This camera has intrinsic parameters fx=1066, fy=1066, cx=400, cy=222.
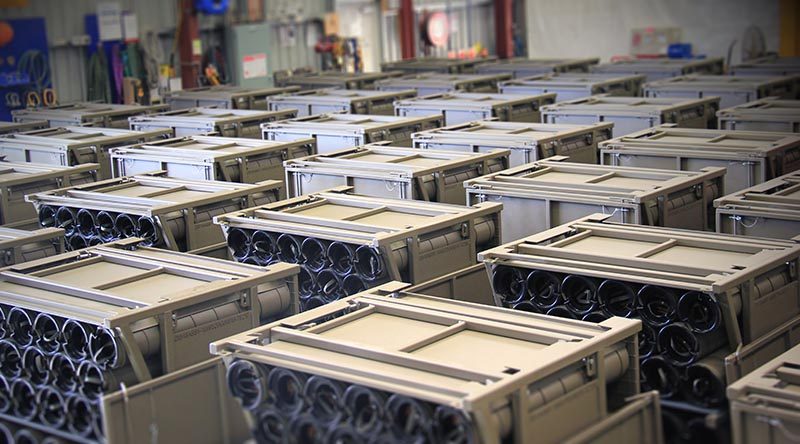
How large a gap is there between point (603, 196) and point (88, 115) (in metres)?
7.92

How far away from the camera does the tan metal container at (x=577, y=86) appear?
13875 mm

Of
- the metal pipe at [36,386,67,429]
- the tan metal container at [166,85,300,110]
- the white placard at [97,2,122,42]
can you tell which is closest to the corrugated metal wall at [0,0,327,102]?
the white placard at [97,2,122,42]

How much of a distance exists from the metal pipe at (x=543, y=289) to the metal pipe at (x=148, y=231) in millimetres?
2917

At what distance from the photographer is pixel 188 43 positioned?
18.3 meters

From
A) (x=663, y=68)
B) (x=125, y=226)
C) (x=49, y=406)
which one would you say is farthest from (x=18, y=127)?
(x=663, y=68)

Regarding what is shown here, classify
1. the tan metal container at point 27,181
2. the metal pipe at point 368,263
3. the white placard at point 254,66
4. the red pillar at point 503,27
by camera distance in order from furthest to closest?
the red pillar at point 503,27
the white placard at point 254,66
the tan metal container at point 27,181
the metal pipe at point 368,263

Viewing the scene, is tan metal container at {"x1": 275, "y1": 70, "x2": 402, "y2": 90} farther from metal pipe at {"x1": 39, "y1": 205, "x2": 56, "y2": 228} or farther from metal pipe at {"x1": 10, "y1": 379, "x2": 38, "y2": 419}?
metal pipe at {"x1": 10, "y1": 379, "x2": 38, "y2": 419}

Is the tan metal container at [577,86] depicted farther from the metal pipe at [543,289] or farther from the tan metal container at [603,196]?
the metal pipe at [543,289]

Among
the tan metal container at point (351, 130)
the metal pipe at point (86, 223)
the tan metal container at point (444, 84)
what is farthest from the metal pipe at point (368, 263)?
the tan metal container at point (444, 84)

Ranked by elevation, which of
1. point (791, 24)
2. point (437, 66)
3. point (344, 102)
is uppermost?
point (791, 24)

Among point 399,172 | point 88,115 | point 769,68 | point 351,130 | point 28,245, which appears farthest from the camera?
point 769,68

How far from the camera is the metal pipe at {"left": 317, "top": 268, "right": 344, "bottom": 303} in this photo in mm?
6434

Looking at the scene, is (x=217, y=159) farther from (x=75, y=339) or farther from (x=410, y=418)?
(x=410, y=418)

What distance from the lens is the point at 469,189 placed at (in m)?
7.73
